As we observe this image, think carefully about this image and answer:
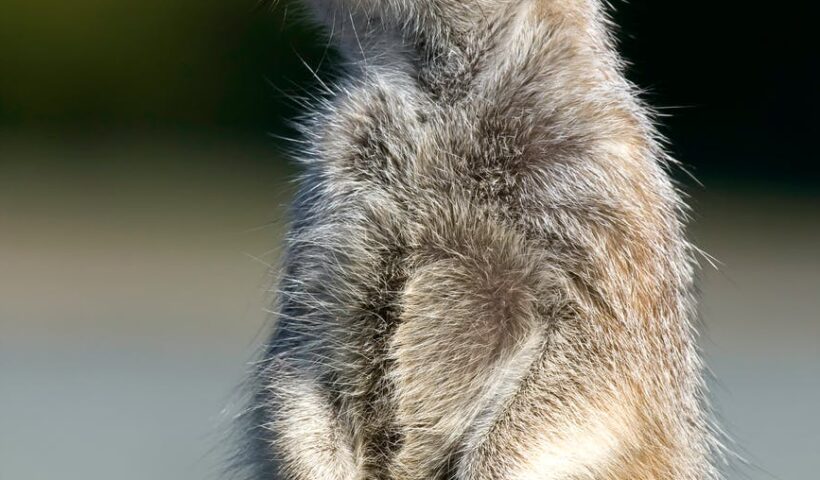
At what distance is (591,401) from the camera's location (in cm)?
413

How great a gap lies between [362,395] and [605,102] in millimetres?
1299

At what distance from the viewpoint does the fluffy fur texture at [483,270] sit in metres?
4.16

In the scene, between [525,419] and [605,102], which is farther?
[605,102]

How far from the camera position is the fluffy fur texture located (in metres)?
4.16

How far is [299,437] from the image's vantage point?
446cm

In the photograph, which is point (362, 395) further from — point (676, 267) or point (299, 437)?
point (676, 267)

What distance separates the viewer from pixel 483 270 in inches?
168

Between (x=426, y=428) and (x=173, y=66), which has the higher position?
(x=426, y=428)

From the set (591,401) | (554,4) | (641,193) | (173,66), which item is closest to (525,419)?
(591,401)

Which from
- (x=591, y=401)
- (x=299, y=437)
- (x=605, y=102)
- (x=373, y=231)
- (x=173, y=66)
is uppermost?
(x=605, y=102)

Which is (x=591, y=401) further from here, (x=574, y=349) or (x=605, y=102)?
(x=605, y=102)

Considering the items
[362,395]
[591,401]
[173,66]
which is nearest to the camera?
[591,401]

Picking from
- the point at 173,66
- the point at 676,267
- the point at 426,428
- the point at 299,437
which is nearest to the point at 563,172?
the point at 676,267

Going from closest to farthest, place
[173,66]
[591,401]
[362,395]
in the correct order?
[591,401] → [362,395] → [173,66]
